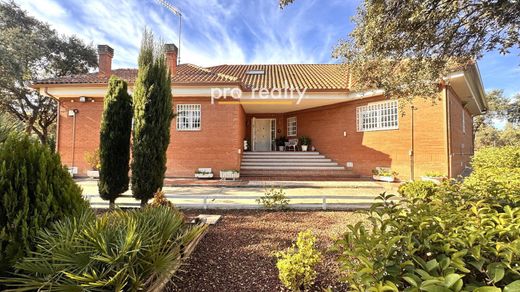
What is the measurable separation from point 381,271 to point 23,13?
28.6 metres

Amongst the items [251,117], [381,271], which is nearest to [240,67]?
[251,117]

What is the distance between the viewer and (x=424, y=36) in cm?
474

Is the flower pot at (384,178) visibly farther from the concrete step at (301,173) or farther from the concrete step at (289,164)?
the concrete step at (289,164)

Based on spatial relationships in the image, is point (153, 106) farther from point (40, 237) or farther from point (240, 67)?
point (240, 67)

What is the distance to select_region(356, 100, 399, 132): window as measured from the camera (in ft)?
42.0

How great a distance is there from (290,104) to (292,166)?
3.81m

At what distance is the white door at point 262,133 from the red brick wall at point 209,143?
581 cm

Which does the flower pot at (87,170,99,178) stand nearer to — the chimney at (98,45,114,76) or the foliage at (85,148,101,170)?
the foliage at (85,148,101,170)

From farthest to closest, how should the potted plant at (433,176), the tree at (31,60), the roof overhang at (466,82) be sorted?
the tree at (31,60) < the potted plant at (433,176) < the roof overhang at (466,82)

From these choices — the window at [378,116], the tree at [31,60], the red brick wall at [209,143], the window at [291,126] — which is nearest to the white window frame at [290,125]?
the window at [291,126]

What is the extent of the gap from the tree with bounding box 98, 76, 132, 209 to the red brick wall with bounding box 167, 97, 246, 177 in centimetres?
654

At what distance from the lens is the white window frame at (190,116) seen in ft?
44.4

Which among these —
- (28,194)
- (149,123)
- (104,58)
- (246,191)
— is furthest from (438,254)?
(104,58)

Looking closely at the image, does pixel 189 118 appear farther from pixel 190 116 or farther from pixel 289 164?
pixel 289 164
